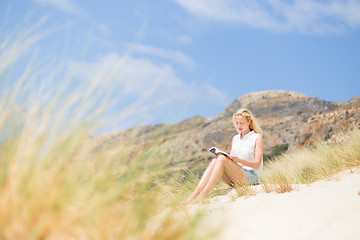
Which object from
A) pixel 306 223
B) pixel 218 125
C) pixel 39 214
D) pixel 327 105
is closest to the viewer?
pixel 39 214

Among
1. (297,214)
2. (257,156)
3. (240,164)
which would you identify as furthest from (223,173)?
(297,214)

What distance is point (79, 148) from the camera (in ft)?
5.32

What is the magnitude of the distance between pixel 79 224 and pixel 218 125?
40.6m

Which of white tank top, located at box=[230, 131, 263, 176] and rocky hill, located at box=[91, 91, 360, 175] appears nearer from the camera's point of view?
rocky hill, located at box=[91, 91, 360, 175]

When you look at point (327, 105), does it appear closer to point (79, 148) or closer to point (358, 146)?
point (358, 146)

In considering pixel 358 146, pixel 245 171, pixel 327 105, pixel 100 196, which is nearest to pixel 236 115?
pixel 245 171

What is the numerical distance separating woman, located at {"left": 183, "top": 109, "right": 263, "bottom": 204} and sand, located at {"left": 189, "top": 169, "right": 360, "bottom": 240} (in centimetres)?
35

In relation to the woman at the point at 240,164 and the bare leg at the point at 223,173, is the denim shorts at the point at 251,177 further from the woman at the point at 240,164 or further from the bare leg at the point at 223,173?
the bare leg at the point at 223,173

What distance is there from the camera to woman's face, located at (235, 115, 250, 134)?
4902mm

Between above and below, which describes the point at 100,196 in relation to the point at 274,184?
above

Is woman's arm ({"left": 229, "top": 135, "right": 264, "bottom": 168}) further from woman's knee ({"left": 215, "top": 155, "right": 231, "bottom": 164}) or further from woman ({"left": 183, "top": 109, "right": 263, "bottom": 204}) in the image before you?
woman's knee ({"left": 215, "top": 155, "right": 231, "bottom": 164})

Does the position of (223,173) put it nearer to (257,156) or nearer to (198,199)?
(257,156)

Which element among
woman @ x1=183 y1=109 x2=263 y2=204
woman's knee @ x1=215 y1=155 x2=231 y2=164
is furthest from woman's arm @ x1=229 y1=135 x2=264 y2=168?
woman's knee @ x1=215 y1=155 x2=231 y2=164

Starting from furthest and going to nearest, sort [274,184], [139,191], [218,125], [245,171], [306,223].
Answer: [218,125]
[245,171]
[274,184]
[306,223]
[139,191]
